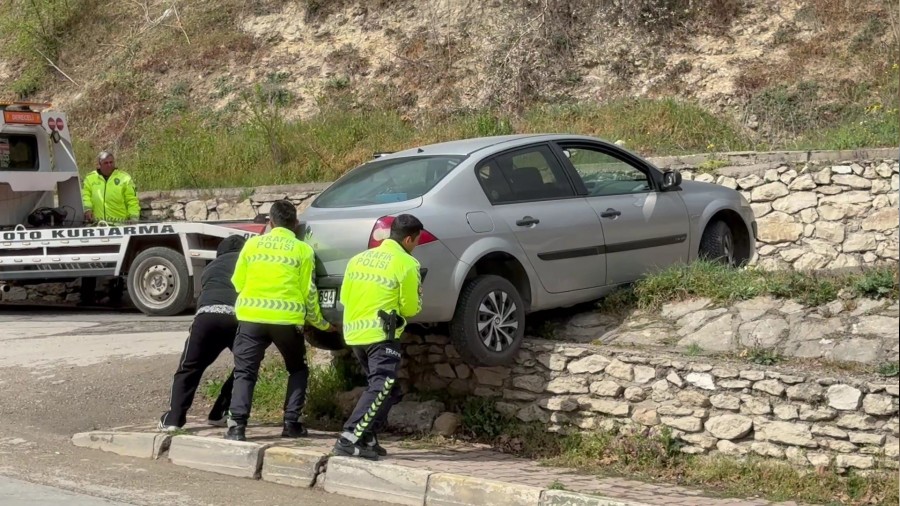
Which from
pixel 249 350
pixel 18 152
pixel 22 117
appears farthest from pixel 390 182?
pixel 18 152

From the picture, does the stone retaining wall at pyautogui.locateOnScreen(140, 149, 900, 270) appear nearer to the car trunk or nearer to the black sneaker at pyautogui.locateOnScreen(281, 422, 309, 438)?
the car trunk

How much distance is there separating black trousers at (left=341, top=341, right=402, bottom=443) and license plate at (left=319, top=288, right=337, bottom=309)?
1.76ft

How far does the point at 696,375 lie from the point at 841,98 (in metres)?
9.57

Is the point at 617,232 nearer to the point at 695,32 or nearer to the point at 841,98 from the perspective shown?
the point at 841,98

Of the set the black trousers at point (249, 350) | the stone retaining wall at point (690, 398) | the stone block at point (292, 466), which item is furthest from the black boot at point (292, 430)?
the stone retaining wall at point (690, 398)

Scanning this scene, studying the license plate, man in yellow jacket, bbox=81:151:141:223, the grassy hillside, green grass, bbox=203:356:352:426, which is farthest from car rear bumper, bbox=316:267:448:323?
man in yellow jacket, bbox=81:151:141:223

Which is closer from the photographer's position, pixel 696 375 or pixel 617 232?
pixel 696 375

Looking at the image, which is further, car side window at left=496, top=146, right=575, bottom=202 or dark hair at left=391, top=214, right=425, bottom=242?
car side window at left=496, top=146, right=575, bottom=202

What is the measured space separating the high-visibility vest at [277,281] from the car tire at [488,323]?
978 mm

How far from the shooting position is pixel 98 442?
8.26 meters

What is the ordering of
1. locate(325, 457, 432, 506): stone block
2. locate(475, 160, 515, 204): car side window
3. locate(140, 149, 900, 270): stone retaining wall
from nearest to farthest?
locate(325, 457, 432, 506): stone block
locate(475, 160, 515, 204): car side window
locate(140, 149, 900, 270): stone retaining wall

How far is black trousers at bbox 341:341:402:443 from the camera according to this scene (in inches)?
290

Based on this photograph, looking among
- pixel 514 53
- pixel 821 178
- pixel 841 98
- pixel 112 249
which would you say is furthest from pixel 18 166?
pixel 841 98

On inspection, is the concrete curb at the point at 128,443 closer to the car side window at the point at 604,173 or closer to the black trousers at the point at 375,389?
the black trousers at the point at 375,389
